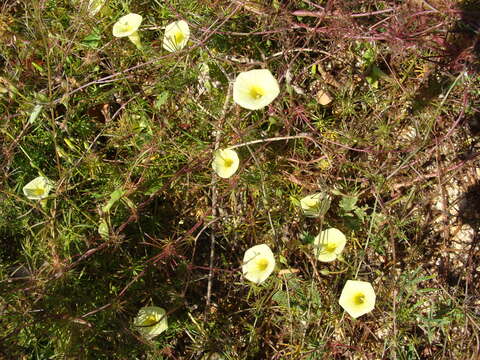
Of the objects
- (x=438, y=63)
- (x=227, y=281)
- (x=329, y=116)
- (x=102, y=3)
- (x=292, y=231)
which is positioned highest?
(x=102, y=3)

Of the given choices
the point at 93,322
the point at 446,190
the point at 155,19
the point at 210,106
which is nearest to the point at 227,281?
the point at 93,322

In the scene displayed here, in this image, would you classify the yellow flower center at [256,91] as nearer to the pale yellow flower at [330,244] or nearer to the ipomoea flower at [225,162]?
the ipomoea flower at [225,162]

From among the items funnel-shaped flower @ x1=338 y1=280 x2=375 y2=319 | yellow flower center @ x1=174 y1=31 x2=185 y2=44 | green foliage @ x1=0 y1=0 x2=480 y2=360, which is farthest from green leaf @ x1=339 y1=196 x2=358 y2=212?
yellow flower center @ x1=174 y1=31 x2=185 y2=44

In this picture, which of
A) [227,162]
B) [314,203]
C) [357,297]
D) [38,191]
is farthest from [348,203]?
[38,191]

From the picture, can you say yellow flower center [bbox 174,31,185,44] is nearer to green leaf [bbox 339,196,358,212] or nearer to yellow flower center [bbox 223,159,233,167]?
yellow flower center [bbox 223,159,233,167]

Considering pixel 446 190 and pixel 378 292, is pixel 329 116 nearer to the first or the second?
pixel 446 190

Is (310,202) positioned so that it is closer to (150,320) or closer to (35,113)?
(150,320)

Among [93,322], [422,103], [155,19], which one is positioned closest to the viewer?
[93,322]
